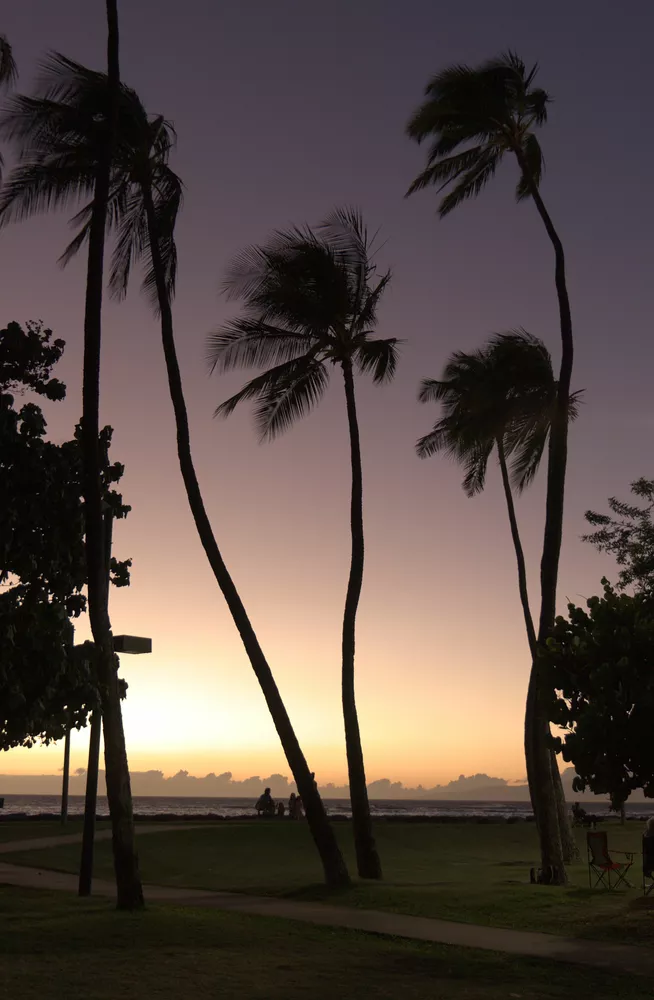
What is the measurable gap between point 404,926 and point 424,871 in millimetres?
10754

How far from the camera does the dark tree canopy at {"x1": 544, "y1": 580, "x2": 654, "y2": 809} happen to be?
1510 cm

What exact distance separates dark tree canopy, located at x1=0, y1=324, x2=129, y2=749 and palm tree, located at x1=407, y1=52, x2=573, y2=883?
991cm

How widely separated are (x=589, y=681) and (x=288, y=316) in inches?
423

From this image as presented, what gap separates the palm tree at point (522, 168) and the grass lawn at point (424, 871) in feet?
8.09

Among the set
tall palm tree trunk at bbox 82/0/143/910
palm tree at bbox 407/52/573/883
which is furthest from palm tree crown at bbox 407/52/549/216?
tall palm tree trunk at bbox 82/0/143/910

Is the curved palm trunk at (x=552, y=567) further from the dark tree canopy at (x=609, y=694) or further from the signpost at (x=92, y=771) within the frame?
the signpost at (x=92, y=771)

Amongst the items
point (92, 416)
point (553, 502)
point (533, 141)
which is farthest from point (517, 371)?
point (92, 416)

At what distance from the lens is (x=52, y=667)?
13.0m

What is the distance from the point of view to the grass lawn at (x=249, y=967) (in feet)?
28.5

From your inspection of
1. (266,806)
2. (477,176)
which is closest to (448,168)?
(477,176)

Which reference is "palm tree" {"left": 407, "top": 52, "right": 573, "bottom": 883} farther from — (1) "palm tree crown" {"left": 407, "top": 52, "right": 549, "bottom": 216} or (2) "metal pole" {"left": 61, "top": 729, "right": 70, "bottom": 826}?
(2) "metal pole" {"left": 61, "top": 729, "right": 70, "bottom": 826}

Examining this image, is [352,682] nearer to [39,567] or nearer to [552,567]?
[552,567]

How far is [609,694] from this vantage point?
15219 millimetres

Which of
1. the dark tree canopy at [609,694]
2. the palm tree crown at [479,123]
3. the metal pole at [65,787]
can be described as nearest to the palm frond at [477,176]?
the palm tree crown at [479,123]
